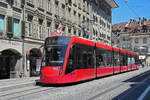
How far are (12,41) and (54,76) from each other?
28.1 ft

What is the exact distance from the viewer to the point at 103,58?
18891 mm

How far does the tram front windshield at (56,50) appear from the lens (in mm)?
13078

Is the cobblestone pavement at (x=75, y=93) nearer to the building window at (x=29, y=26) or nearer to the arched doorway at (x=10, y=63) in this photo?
the arched doorway at (x=10, y=63)

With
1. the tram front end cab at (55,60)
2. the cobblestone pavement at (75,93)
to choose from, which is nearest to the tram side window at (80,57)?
the tram front end cab at (55,60)

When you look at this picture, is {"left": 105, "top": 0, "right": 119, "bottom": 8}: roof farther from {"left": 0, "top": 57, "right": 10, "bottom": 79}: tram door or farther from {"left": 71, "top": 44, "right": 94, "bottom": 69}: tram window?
{"left": 71, "top": 44, "right": 94, "bottom": 69}: tram window

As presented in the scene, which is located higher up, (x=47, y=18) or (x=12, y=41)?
(x=47, y=18)

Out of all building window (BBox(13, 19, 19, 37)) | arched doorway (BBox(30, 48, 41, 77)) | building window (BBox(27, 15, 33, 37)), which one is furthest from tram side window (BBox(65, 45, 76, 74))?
arched doorway (BBox(30, 48, 41, 77))

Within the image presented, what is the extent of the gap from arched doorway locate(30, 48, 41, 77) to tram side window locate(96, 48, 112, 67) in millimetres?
7352

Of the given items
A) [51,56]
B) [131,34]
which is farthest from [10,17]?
[131,34]

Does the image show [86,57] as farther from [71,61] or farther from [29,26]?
[29,26]

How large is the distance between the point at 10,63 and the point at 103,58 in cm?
850

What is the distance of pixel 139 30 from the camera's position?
73.5m

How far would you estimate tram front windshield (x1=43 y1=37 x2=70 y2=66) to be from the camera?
13.1m

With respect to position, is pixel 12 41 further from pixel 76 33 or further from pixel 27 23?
pixel 76 33
